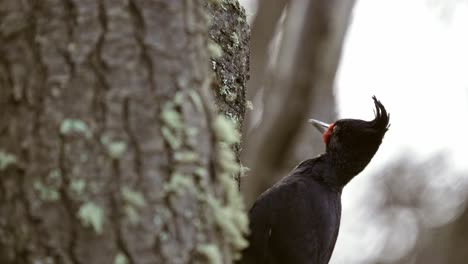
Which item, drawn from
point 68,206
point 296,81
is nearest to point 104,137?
point 68,206

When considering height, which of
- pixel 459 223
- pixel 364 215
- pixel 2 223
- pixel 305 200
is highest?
pixel 2 223

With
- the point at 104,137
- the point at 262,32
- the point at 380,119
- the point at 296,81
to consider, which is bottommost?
the point at 262,32

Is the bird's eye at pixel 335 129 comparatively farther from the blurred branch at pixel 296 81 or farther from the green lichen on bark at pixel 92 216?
the green lichen on bark at pixel 92 216

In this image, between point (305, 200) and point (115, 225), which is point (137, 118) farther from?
point (305, 200)

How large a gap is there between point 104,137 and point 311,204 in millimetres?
2414

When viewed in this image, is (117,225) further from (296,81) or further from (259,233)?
(296,81)

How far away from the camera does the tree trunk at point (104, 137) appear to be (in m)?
1.81

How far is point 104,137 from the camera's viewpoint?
1.84 meters

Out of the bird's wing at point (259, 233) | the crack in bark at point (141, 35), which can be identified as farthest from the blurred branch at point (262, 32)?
the crack in bark at point (141, 35)

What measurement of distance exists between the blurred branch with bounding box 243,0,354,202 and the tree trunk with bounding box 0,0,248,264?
487 cm

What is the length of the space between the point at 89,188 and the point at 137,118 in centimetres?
20

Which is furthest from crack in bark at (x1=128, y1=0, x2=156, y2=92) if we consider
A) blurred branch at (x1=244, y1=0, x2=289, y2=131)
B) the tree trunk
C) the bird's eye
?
blurred branch at (x1=244, y1=0, x2=289, y2=131)

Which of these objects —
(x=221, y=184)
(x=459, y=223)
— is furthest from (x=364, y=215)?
(x=221, y=184)

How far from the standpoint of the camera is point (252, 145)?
22.7 ft
